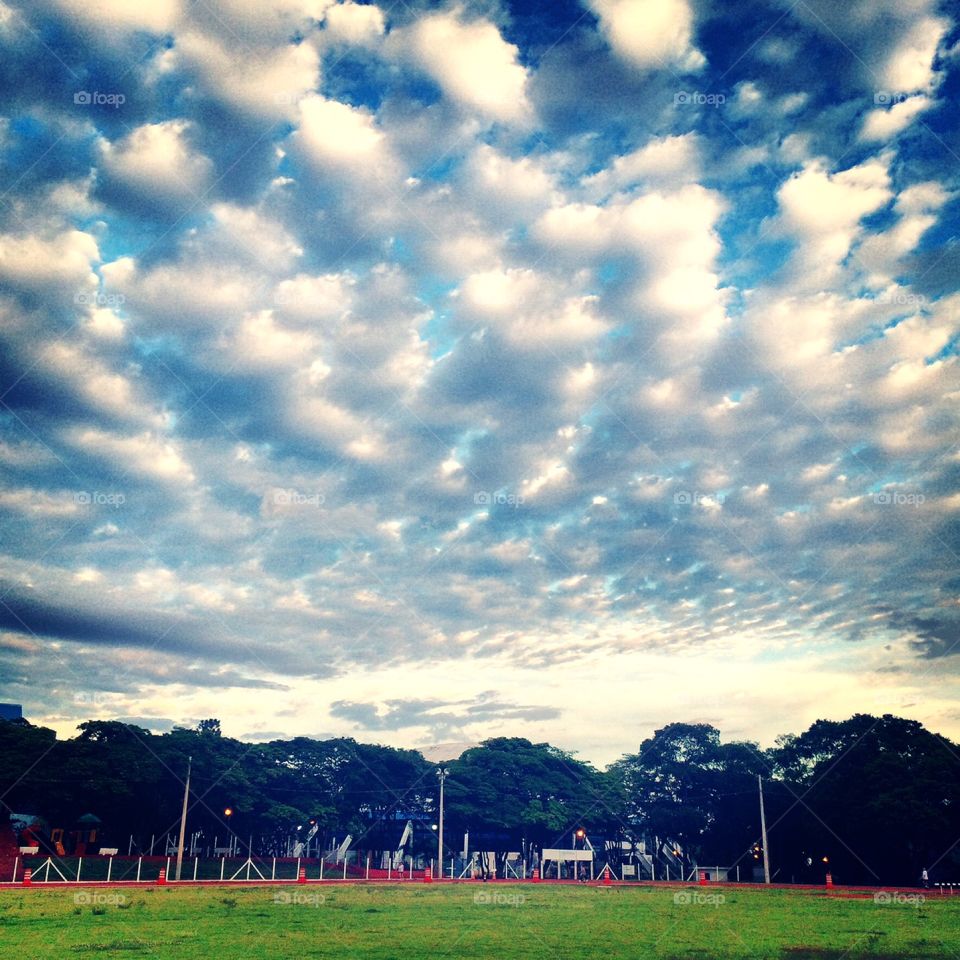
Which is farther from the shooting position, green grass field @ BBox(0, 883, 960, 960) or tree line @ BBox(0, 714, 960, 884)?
tree line @ BBox(0, 714, 960, 884)

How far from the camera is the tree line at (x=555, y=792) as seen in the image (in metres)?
65.5

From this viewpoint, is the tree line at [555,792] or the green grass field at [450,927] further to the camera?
the tree line at [555,792]

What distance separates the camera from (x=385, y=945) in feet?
65.4

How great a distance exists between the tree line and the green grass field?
2875 centimetres

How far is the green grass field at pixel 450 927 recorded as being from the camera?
19016 mm

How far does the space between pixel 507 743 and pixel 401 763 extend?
41.3 feet

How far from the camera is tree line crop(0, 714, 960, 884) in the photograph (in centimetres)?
6550

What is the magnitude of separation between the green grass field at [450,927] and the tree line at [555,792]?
2875 cm

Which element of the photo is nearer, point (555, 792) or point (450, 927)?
point (450, 927)

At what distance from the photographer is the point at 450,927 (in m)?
24.9

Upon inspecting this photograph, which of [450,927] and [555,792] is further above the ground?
[555,792]

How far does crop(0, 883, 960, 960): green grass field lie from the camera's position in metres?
19.0

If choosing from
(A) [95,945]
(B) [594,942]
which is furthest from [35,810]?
(B) [594,942]

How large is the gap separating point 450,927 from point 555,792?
65.2 m
